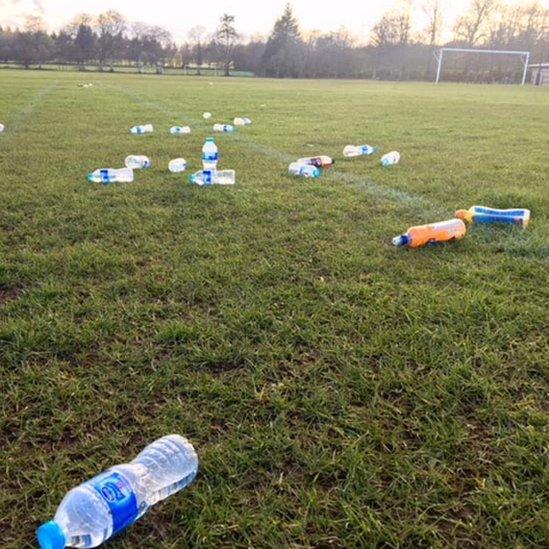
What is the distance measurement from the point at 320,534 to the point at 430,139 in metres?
7.79

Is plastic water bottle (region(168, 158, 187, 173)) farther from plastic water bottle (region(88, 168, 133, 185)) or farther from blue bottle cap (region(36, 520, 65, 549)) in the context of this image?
blue bottle cap (region(36, 520, 65, 549))

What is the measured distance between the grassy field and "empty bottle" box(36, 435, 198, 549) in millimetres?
50

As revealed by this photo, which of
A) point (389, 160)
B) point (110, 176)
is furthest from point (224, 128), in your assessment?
point (110, 176)

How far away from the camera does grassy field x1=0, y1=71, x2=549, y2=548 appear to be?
4.74 ft

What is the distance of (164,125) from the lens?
9.41 metres

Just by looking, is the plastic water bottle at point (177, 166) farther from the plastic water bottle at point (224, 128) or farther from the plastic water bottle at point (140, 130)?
the plastic water bottle at point (224, 128)

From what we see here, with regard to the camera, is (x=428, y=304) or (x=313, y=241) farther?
(x=313, y=241)

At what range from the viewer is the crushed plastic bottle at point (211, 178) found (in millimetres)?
4746

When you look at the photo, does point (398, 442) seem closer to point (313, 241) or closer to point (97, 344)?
point (97, 344)

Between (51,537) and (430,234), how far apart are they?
268cm

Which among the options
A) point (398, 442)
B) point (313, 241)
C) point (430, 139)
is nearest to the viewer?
point (398, 442)

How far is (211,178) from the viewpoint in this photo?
479cm

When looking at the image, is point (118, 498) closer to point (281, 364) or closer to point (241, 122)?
point (281, 364)

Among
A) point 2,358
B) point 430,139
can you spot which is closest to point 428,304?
point 2,358
